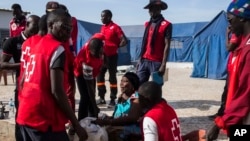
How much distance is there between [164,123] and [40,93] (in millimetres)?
994

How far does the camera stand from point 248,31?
96.5 inches

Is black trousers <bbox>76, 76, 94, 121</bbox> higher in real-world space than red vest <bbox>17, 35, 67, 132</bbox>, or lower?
lower

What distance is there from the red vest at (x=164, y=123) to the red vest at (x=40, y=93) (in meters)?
0.73

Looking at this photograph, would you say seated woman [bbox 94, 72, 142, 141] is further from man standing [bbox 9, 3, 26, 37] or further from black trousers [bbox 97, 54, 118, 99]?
black trousers [bbox 97, 54, 118, 99]

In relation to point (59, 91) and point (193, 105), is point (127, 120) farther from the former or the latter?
point (193, 105)

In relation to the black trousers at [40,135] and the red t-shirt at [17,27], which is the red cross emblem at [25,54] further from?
the red t-shirt at [17,27]

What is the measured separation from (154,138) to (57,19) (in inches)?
46.5

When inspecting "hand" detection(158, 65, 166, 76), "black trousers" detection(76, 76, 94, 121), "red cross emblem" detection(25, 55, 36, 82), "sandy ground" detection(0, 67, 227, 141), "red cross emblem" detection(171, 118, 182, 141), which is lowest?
"sandy ground" detection(0, 67, 227, 141)

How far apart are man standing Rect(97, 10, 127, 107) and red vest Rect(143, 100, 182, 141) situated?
443 cm

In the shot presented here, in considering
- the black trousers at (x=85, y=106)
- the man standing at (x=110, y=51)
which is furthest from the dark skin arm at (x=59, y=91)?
the man standing at (x=110, y=51)

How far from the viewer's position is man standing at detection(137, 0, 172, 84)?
211 inches

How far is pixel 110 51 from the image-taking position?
7613 mm

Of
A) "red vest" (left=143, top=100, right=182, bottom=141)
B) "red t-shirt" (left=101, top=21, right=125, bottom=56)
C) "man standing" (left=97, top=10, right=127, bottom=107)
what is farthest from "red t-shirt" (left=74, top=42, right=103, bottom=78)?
"red t-shirt" (left=101, top=21, right=125, bottom=56)

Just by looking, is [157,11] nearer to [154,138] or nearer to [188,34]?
[154,138]
